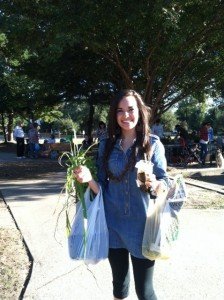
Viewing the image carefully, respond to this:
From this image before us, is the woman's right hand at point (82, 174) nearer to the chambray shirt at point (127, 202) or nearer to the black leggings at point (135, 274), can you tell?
the chambray shirt at point (127, 202)

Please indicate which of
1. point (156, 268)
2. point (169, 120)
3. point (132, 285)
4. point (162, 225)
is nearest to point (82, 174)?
point (162, 225)

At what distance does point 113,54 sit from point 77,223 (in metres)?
11.1

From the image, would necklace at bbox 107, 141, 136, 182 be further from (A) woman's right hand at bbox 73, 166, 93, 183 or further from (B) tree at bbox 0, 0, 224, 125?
(B) tree at bbox 0, 0, 224, 125

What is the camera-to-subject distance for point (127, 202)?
2.79 m

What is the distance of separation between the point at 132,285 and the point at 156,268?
0.48 m

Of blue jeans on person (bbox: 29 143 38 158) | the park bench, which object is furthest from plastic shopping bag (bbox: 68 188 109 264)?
blue jeans on person (bbox: 29 143 38 158)

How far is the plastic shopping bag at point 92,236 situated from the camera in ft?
9.10

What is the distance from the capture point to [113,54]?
13469 millimetres

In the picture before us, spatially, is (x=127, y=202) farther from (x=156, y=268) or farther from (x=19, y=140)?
(x=19, y=140)

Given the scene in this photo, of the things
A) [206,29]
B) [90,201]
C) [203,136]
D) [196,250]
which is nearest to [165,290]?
[196,250]

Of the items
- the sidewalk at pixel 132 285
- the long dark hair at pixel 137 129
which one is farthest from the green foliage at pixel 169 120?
the long dark hair at pixel 137 129

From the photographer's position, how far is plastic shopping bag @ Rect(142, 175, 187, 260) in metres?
2.70

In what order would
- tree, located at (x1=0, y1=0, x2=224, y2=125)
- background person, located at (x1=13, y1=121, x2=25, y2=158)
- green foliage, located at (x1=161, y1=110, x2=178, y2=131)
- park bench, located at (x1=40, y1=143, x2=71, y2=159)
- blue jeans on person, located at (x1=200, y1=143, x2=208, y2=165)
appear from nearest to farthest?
tree, located at (x1=0, y1=0, x2=224, y2=125) < blue jeans on person, located at (x1=200, y1=143, x2=208, y2=165) < background person, located at (x1=13, y1=121, x2=25, y2=158) < park bench, located at (x1=40, y1=143, x2=71, y2=159) < green foliage, located at (x1=161, y1=110, x2=178, y2=131)

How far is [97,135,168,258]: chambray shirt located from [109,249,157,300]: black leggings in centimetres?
7
